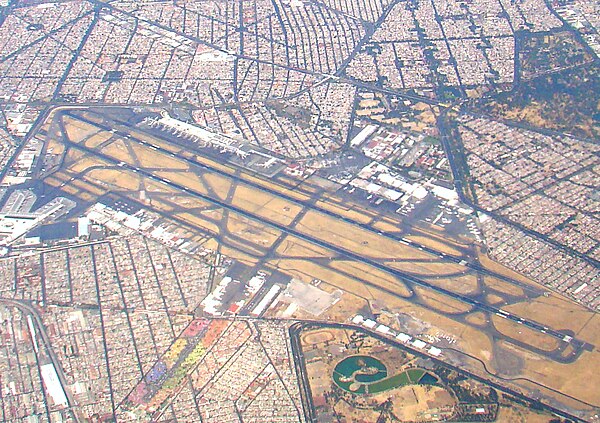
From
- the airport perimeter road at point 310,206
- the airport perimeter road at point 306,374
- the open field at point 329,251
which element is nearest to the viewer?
the airport perimeter road at point 306,374

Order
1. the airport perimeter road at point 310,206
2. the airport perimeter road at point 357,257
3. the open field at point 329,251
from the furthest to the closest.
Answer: the airport perimeter road at point 310,206, the open field at point 329,251, the airport perimeter road at point 357,257

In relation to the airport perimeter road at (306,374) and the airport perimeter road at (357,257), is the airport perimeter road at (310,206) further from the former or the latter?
the airport perimeter road at (306,374)

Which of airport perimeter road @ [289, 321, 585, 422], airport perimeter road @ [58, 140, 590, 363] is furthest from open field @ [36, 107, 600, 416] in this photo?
airport perimeter road @ [289, 321, 585, 422]

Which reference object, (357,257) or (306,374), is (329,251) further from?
(306,374)

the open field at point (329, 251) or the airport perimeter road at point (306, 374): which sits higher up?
the open field at point (329, 251)

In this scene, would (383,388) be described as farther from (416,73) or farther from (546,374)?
(416,73)

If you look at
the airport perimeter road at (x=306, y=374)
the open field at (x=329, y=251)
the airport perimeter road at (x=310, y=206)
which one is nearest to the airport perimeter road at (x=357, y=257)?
the open field at (x=329, y=251)

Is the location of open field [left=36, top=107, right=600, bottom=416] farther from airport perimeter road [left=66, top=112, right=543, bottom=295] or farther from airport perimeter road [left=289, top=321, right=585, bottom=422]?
airport perimeter road [left=289, top=321, right=585, bottom=422]

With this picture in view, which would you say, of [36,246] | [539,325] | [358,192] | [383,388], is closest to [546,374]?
[539,325]

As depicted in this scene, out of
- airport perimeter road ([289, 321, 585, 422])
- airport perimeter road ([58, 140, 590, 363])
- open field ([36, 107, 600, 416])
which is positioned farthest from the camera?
open field ([36, 107, 600, 416])
